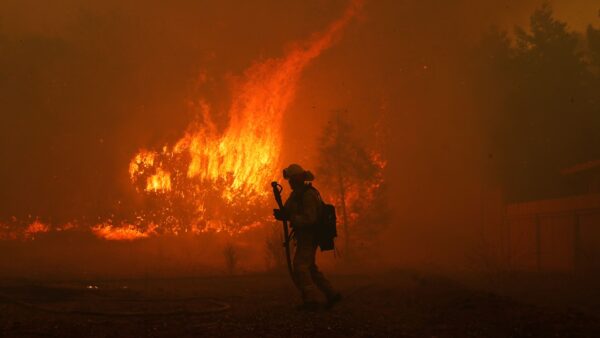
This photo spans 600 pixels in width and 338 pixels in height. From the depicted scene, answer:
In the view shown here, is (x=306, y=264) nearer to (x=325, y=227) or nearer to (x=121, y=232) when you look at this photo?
(x=325, y=227)

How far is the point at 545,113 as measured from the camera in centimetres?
3841

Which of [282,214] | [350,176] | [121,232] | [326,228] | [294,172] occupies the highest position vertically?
[350,176]

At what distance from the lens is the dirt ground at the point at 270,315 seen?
7.98m

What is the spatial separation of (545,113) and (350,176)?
566 inches

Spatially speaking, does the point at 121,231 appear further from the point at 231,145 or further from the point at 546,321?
the point at 546,321

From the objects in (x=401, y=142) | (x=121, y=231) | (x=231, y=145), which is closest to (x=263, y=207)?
(x=231, y=145)

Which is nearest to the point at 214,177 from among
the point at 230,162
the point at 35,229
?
the point at 230,162

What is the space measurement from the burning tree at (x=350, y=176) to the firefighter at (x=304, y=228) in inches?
927

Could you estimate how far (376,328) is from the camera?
8531mm

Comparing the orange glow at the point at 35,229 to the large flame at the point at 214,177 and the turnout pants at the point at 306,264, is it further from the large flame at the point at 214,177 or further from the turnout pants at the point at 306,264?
the turnout pants at the point at 306,264

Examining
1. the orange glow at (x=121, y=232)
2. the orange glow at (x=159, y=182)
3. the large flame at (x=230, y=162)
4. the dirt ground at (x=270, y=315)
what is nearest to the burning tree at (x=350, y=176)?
the large flame at (x=230, y=162)

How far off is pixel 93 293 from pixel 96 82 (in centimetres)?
4300

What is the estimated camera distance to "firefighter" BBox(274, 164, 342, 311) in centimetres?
1055

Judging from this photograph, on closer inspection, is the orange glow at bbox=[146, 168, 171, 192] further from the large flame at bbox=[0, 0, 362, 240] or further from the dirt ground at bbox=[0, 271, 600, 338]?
the dirt ground at bbox=[0, 271, 600, 338]
